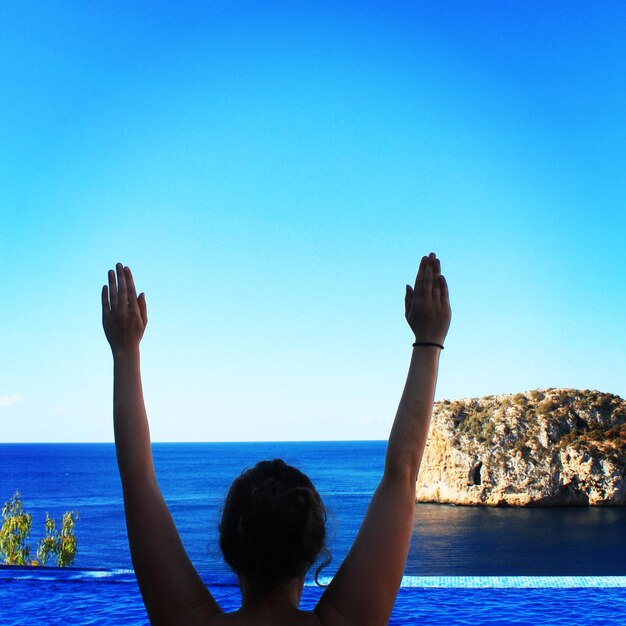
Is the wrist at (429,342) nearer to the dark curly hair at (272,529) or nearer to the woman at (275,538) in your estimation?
the woman at (275,538)

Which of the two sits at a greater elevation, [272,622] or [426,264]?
[426,264]

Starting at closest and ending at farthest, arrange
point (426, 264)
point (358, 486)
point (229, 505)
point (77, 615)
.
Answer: point (229, 505) < point (426, 264) < point (77, 615) < point (358, 486)

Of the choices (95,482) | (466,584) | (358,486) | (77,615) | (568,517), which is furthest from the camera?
(95,482)

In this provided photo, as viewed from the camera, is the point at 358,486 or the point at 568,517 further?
the point at 358,486

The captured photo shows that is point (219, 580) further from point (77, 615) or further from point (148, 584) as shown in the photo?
point (148, 584)

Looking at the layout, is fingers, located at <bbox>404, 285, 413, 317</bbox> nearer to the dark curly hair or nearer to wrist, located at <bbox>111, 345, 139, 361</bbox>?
the dark curly hair

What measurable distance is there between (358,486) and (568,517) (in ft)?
121

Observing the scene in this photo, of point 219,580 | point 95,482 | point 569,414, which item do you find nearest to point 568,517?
point 569,414

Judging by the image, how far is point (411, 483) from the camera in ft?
4.09

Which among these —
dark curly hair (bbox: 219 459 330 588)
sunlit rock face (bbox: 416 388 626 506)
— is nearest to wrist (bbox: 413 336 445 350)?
dark curly hair (bbox: 219 459 330 588)

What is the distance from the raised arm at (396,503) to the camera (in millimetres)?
1145

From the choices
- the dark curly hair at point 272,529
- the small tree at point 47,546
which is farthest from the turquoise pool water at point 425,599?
the dark curly hair at point 272,529

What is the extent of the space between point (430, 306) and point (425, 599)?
11.6 meters

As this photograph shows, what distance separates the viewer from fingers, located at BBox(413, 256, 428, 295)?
1.41 metres
